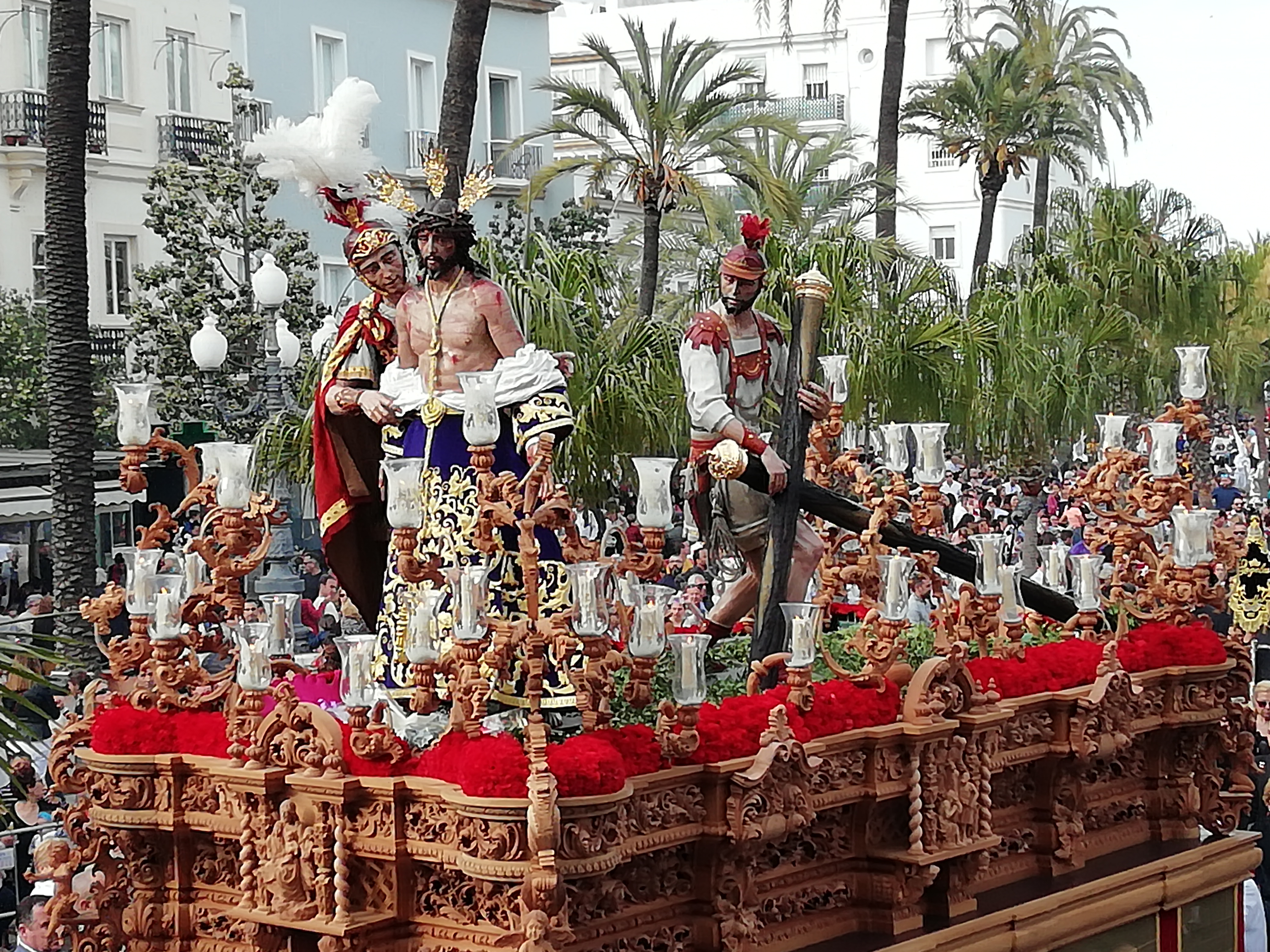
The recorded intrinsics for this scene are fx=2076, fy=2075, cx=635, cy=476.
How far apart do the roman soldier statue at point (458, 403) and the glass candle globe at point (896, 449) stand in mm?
1188

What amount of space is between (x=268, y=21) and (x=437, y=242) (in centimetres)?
2069

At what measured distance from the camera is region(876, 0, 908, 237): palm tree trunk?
71.2 feet

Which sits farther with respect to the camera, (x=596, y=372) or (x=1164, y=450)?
(x=596, y=372)

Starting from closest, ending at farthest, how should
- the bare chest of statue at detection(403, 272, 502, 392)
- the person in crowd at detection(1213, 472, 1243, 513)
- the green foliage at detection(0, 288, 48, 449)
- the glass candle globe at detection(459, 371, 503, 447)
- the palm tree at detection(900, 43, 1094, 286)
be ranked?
1. the glass candle globe at detection(459, 371, 503, 447)
2. the bare chest of statue at detection(403, 272, 502, 392)
3. the person in crowd at detection(1213, 472, 1243, 513)
4. the green foliage at detection(0, 288, 48, 449)
5. the palm tree at detection(900, 43, 1094, 286)

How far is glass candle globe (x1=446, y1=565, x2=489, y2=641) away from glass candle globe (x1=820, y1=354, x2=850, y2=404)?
8.30ft

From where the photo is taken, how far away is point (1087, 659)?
7566mm

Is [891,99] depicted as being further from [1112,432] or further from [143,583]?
[143,583]

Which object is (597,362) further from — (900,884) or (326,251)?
(326,251)

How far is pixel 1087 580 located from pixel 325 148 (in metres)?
3.09

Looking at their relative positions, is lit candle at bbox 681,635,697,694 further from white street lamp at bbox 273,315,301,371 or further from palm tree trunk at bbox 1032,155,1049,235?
palm tree trunk at bbox 1032,155,1049,235

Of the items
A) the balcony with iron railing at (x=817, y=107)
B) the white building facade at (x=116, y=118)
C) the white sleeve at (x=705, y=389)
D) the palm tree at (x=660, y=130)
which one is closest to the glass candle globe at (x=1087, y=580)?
the white sleeve at (x=705, y=389)

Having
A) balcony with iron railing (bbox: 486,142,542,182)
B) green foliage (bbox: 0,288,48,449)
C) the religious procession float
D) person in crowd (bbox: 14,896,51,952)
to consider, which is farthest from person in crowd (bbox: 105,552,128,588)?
balcony with iron railing (bbox: 486,142,542,182)

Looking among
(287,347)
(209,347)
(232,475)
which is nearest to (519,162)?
(287,347)

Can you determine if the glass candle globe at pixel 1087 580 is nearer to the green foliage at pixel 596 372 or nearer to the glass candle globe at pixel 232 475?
the glass candle globe at pixel 232 475
